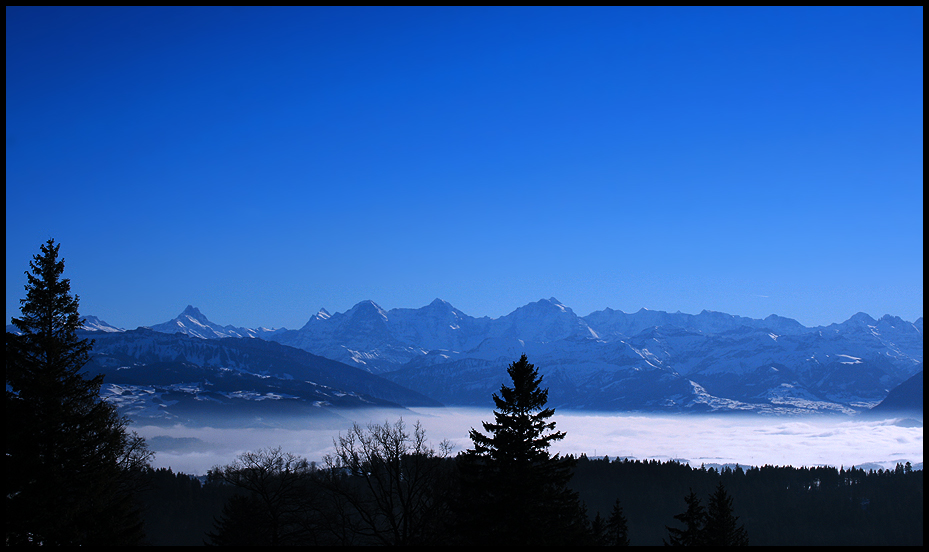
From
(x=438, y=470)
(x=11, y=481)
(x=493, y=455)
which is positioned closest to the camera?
(x=11, y=481)

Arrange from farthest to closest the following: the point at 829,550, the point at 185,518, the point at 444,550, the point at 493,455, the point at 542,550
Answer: the point at 185,518, the point at 493,455, the point at 542,550, the point at 444,550, the point at 829,550

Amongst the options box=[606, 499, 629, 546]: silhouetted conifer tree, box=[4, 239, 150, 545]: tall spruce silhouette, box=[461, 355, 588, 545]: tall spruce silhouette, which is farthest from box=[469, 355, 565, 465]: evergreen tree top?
box=[606, 499, 629, 546]: silhouetted conifer tree

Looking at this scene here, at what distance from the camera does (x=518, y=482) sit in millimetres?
31703

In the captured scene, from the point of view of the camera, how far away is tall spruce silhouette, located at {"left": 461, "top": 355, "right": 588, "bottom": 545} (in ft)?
103

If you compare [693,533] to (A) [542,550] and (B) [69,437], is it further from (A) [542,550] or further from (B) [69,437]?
(B) [69,437]

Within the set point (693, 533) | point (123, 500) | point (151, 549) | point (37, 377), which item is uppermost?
point (37, 377)

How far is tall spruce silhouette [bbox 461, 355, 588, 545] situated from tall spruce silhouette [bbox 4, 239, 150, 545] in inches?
616

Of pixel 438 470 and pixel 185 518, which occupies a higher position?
pixel 438 470

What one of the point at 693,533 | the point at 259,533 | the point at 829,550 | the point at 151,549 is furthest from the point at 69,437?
the point at 693,533

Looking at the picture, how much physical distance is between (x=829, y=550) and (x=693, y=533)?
46.4 meters

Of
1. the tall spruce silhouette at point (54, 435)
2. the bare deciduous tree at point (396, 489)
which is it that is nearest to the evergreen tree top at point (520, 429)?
the bare deciduous tree at point (396, 489)

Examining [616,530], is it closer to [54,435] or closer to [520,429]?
[520,429]

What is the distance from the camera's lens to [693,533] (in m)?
56.1

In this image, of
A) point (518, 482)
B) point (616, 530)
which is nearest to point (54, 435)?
point (518, 482)
